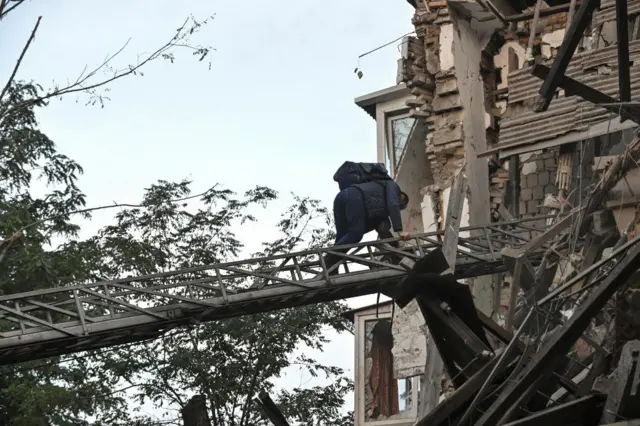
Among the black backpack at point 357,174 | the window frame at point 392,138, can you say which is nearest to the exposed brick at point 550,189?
the window frame at point 392,138

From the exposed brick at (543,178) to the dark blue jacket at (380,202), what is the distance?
3.56m

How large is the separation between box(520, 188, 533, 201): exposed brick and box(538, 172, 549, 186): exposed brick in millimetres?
210

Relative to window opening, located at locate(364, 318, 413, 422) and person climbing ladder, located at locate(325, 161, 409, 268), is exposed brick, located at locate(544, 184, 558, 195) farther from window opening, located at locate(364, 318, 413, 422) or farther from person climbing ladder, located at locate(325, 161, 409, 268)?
window opening, located at locate(364, 318, 413, 422)

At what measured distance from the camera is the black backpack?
17.6 metres

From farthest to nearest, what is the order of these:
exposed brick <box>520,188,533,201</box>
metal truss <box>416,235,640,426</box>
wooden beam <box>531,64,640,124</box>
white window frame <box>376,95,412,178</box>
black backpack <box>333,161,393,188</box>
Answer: white window frame <box>376,95,412,178</box> → exposed brick <box>520,188,533,201</box> → black backpack <box>333,161,393,188</box> → wooden beam <box>531,64,640,124</box> → metal truss <box>416,235,640,426</box>

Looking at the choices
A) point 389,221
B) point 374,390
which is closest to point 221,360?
point 374,390

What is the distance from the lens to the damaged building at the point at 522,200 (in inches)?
370

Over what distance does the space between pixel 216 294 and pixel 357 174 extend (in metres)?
2.38

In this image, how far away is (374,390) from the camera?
68.0 ft

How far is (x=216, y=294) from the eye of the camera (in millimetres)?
17500

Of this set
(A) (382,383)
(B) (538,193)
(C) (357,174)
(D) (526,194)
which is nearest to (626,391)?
(C) (357,174)

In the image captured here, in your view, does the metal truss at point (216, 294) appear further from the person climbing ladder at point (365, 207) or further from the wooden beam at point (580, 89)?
the wooden beam at point (580, 89)

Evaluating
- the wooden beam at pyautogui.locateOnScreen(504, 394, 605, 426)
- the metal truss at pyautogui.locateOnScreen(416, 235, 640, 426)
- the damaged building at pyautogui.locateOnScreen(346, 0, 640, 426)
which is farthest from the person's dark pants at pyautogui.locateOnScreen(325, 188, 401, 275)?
the wooden beam at pyautogui.locateOnScreen(504, 394, 605, 426)

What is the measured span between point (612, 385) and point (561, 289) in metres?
0.97
